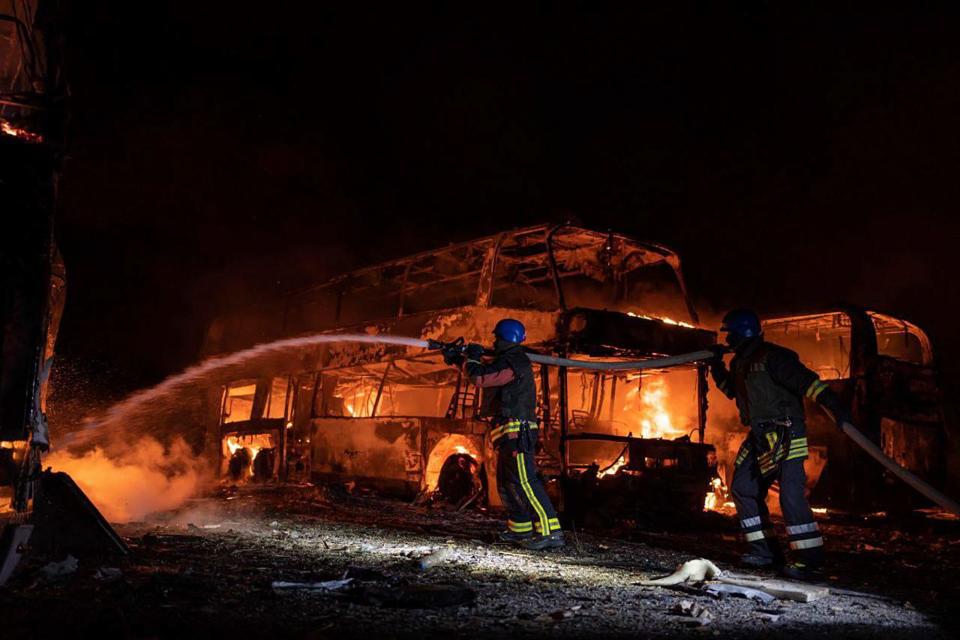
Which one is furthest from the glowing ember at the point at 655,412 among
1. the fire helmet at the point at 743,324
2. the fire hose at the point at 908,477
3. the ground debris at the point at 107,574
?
the ground debris at the point at 107,574

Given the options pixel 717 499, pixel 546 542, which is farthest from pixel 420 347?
pixel 717 499

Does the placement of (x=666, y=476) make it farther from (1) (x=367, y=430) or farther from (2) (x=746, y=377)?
(1) (x=367, y=430)

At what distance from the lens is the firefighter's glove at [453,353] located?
7230 mm

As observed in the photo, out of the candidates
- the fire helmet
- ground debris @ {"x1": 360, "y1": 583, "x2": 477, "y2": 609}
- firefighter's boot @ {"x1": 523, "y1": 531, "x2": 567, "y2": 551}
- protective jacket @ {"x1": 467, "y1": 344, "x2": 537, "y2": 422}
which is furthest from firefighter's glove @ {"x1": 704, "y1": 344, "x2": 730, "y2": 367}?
ground debris @ {"x1": 360, "y1": 583, "x2": 477, "y2": 609}

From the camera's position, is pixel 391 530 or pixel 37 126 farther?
pixel 391 530

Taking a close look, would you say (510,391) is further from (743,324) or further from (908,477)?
(908,477)

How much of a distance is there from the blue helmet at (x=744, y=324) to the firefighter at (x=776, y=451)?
0.11 metres

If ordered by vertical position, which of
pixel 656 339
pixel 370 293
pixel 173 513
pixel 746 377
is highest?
pixel 370 293

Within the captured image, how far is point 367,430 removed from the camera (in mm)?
10961

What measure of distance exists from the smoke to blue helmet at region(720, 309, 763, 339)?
6509 mm

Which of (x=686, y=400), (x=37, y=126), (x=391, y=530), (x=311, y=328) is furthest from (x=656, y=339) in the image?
(x=37, y=126)

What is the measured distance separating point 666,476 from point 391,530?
134 inches

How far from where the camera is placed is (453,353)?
724 cm

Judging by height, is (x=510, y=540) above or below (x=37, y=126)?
below
